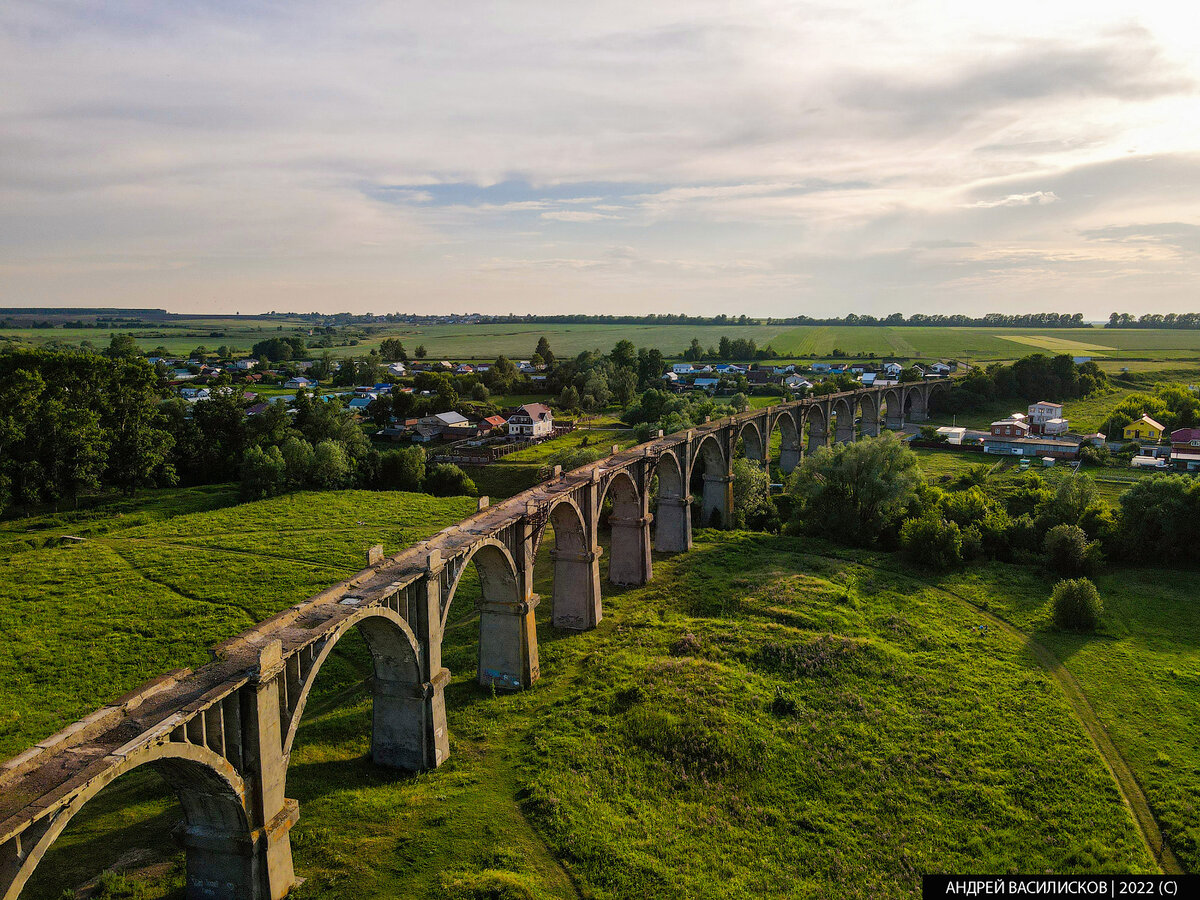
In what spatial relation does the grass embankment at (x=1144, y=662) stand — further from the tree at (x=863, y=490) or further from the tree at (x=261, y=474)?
the tree at (x=261, y=474)

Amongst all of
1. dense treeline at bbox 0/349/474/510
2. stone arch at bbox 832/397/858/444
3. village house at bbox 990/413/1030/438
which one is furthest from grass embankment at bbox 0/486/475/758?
village house at bbox 990/413/1030/438

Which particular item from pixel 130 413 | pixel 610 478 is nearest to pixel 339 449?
pixel 130 413

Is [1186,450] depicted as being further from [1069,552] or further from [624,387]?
[624,387]

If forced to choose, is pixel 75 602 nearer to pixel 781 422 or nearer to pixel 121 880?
pixel 121 880

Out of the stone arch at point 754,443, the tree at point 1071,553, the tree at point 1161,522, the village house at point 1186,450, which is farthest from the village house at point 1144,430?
the stone arch at point 754,443

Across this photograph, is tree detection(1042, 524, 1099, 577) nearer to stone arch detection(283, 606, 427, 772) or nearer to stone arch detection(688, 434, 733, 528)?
stone arch detection(688, 434, 733, 528)

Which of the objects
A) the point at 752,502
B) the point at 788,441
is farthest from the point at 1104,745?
the point at 788,441


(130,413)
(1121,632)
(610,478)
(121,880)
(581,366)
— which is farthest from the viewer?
(581,366)
